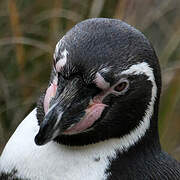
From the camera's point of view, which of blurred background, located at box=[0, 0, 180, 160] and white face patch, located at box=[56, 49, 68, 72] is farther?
blurred background, located at box=[0, 0, 180, 160]

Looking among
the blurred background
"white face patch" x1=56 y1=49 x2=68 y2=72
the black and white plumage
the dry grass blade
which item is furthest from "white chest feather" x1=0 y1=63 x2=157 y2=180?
the dry grass blade

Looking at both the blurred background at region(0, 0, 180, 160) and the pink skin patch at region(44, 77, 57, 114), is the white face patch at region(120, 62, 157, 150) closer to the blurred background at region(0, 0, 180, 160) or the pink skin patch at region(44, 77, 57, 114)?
the pink skin patch at region(44, 77, 57, 114)

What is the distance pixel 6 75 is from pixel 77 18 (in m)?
0.55

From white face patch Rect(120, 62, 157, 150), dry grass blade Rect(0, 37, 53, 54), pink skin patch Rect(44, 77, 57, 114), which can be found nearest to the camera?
pink skin patch Rect(44, 77, 57, 114)

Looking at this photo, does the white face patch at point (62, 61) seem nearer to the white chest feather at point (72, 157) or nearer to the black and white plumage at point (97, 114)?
the black and white plumage at point (97, 114)

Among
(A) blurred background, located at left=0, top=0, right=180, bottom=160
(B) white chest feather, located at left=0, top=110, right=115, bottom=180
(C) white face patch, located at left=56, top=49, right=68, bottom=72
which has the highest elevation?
(C) white face patch, located at left=56, top=49, right=68, bottom=72

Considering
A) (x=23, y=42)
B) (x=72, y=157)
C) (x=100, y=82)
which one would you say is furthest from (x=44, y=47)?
(x=100, y=82)

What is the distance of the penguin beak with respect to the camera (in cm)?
223

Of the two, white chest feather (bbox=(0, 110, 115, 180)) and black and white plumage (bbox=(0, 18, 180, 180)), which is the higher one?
black and white plumage (bbox=(0, 18, 180, 180))

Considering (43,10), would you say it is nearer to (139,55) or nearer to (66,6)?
(66,6)

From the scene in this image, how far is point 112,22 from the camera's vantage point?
2.42 metres

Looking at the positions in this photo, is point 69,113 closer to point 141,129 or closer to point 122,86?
point 122,86

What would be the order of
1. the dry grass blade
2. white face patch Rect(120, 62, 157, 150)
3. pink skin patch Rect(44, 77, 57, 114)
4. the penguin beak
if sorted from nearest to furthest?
the penguin beak < pink skin patch Rect(44, 77, 57, 114) < white face patch Rect(120, 62, 157, 150) < the dry grass blade

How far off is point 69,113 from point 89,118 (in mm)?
96
